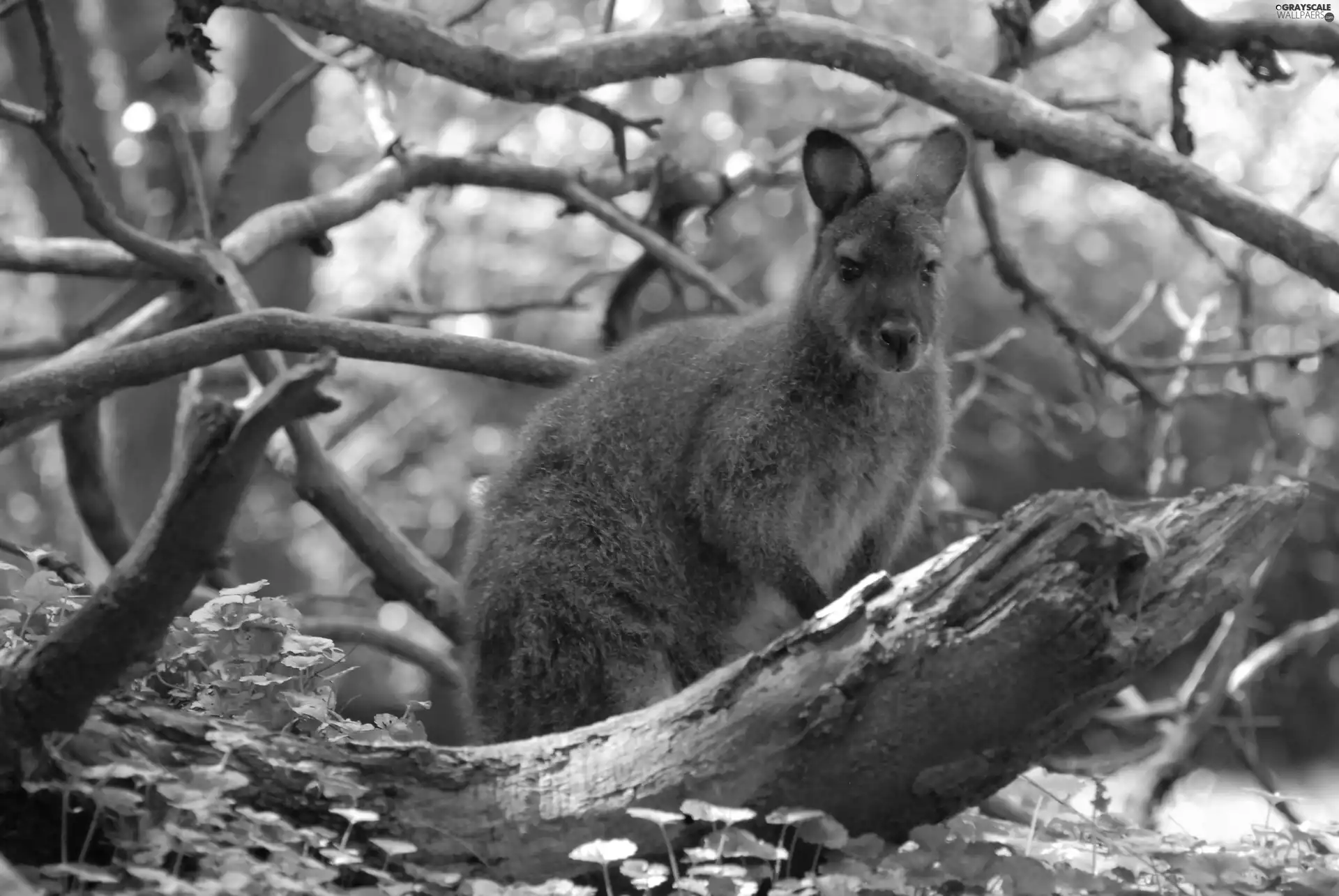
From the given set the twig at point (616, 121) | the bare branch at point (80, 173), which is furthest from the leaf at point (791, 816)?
the twig at point (616, 121)

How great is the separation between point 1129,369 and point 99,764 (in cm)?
514

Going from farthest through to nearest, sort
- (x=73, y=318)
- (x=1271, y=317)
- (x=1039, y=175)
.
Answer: (x=1039, y=175) → (x=1271, y=317) → (x=73, y=318)

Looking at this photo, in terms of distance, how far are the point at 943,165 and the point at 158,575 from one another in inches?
131

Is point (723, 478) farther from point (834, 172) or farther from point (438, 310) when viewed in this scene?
point (438, 310)

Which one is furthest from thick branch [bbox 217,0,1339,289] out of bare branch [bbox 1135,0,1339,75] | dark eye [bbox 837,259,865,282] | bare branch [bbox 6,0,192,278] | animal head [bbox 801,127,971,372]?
dark eye [bbox 837,259,865,282]

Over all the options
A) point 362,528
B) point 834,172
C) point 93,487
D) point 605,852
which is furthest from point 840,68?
point 93,487

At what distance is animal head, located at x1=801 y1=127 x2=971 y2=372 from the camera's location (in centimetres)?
452

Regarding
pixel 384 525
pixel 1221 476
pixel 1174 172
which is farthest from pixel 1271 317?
pixel 384 525

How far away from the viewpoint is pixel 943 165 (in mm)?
4902

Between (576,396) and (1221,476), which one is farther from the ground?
(576,396)

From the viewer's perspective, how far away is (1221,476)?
1288 centimetres

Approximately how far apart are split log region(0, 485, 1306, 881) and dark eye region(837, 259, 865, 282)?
5.81 ft

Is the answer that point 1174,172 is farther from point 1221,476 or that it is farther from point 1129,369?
point 1221,476

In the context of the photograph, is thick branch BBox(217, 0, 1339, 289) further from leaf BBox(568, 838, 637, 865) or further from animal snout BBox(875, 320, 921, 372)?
leaf BBox(568, 838, 637, 865)
